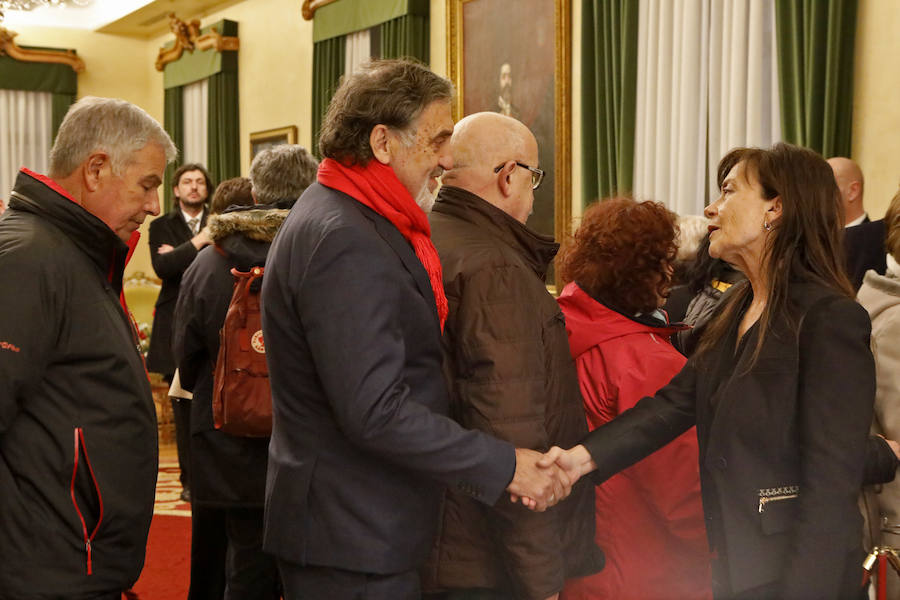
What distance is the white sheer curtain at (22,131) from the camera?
38.6ft

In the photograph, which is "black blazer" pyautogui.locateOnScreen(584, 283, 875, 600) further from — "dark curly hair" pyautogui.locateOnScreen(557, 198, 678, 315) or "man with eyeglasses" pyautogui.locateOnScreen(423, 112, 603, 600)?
"dark curly hair" pyautogui.locateOnScreen(557, 198, 678, 315)

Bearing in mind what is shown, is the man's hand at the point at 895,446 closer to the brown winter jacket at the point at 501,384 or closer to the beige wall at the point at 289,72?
the brown winter jacket at the point at 501,384

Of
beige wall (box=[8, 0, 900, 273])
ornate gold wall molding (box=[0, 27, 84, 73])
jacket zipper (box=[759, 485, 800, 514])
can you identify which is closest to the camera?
jacket zipper (box=[759, 485, 800, 514])

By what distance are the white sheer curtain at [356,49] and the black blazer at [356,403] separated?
22.7 feet

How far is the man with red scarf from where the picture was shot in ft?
5.86

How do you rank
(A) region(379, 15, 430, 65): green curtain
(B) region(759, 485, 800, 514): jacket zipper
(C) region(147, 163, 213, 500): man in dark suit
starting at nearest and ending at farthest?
1. (B) region(759, 485, 800, 514): jacket zipper
2. (C) region(147, 163, 213, 500): man in dark suit
3. (A) region(379, 15, 430, 65): green curtain

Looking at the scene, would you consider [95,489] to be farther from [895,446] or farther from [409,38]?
[409,38]

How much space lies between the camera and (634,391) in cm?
249

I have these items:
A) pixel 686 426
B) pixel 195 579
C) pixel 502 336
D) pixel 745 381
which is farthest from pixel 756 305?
pixel 195 579

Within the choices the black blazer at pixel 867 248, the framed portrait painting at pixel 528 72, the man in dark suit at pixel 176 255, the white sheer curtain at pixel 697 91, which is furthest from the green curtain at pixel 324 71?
the black blazer at pixel 867 248

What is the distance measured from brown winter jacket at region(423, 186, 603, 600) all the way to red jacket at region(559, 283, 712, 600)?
292mm

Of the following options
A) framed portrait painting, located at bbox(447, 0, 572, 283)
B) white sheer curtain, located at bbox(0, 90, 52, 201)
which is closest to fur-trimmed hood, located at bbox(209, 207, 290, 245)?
framed portrait painting, located at bbox(447, 0, 572, 283)

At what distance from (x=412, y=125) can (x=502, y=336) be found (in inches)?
18.7

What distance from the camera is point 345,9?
8.72 meters
